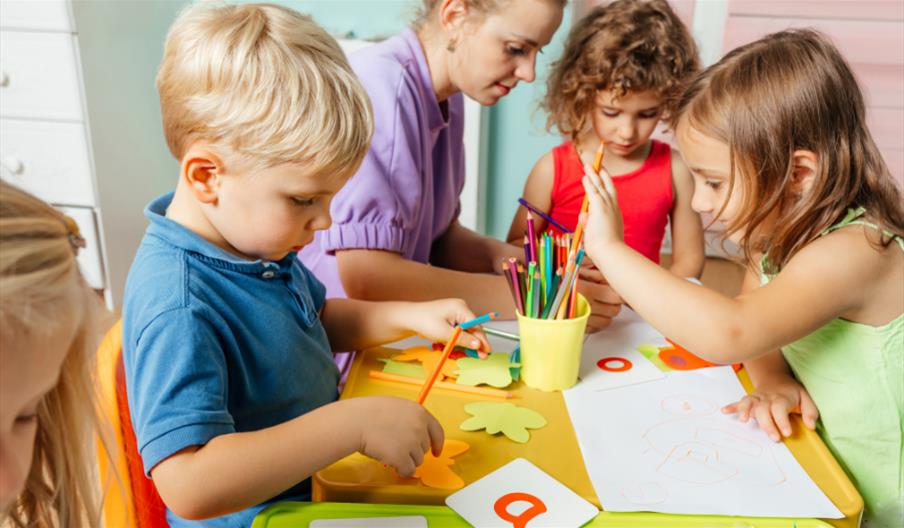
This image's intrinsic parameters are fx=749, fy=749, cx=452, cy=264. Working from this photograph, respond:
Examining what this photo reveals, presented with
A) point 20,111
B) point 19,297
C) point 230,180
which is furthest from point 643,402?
point 20,111

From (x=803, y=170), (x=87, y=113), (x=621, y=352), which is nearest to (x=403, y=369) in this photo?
(x=621, y=352)

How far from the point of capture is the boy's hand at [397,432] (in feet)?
1.95

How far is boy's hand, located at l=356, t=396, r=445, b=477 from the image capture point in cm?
60

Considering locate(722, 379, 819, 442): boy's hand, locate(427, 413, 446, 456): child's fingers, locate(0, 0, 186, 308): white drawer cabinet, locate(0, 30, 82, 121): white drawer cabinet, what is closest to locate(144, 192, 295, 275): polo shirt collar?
locate(427, 413, 446, 456): child's fingers

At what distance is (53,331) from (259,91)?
0.30 metres

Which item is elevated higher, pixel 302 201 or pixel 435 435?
pixel 302 201

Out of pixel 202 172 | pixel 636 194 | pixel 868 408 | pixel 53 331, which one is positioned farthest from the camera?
pixel 636 194

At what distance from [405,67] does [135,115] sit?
1.11 metres

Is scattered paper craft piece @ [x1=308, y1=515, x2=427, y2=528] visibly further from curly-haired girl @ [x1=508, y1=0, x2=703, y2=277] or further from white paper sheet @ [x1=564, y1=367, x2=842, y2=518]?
curly-haired girl @ [x1=508, y1=0, x2=703, y2=277]

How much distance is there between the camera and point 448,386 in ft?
2.45

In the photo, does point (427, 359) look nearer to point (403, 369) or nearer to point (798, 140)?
point (403, 369)

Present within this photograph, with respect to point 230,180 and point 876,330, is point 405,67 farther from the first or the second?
point 876,330

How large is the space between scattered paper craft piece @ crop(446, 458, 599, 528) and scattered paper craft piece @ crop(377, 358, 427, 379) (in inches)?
6.8

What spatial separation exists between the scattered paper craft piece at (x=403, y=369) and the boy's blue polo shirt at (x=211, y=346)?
7 centimetres
